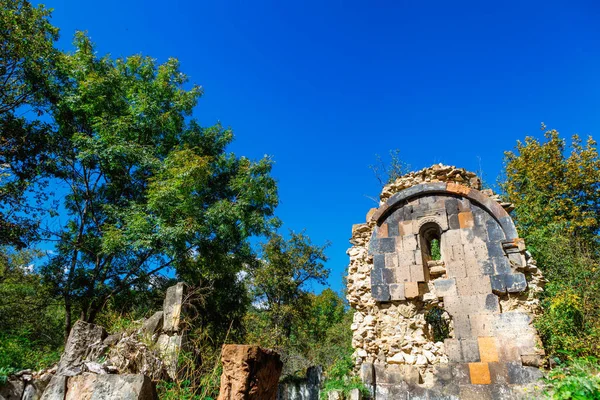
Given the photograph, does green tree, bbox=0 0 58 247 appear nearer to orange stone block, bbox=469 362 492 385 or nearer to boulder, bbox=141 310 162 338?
boulder, bbox=141 310 162 338

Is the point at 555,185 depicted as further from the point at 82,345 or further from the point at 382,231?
the point at 82,345

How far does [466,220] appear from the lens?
27.8ft

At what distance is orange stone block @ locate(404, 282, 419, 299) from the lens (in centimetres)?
814

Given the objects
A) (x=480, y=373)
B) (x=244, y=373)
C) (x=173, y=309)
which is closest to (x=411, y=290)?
(x=480, y=373)

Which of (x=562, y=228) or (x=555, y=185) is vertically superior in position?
(x=555, y=185)

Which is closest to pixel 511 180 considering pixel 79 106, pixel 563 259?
pixel 563 259

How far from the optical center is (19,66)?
10727mm

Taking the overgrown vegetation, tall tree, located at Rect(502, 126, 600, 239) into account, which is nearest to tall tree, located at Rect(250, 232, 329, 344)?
the overgrown vegetation

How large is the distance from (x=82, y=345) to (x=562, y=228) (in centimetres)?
1326

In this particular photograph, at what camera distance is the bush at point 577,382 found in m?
4.95

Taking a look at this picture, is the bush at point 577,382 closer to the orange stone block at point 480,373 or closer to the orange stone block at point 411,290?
the orange stone block at point 480,373

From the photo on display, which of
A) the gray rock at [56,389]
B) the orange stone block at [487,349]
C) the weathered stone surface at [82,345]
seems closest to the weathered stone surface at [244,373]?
the gray rock at [56,389]

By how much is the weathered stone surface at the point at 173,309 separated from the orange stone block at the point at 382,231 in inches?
177

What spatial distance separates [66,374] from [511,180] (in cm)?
1680
